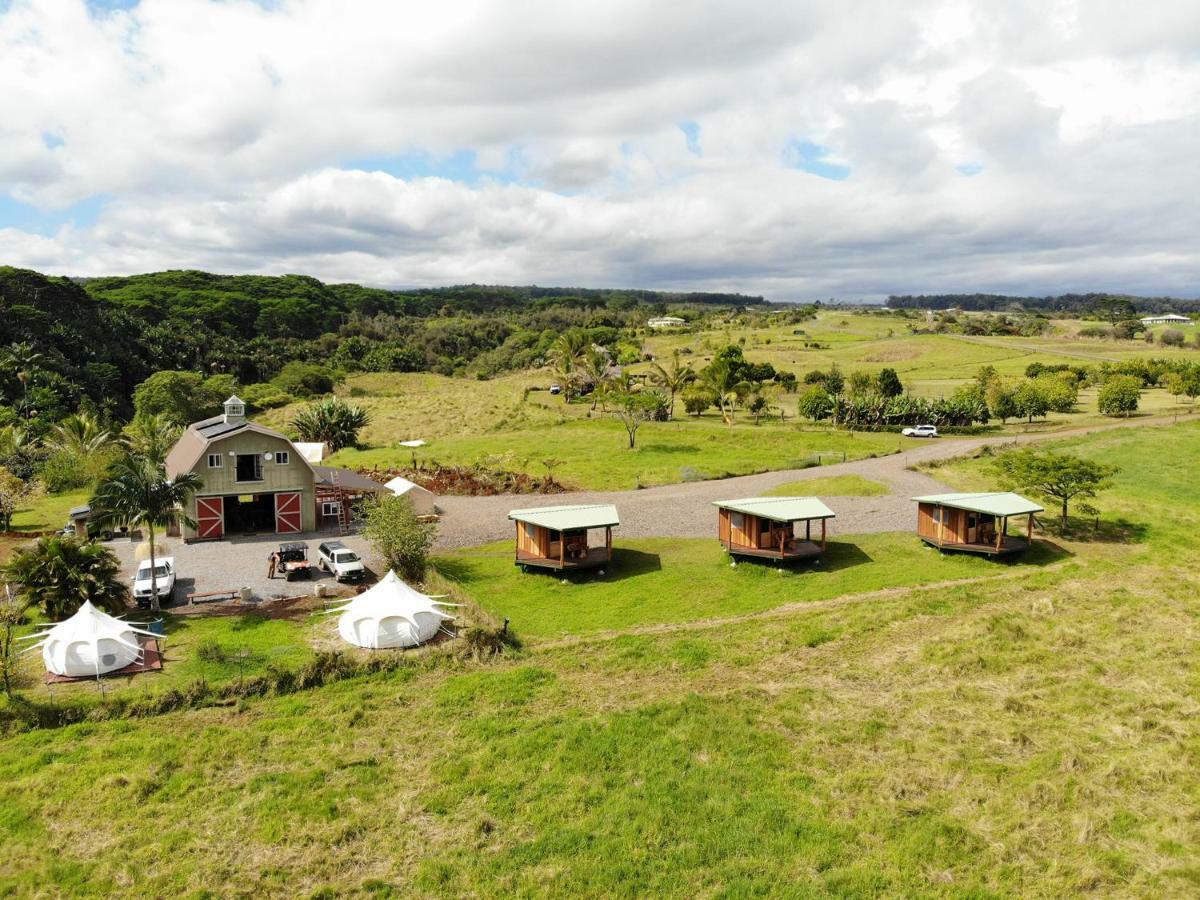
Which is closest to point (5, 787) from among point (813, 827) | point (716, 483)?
point (813, 827)

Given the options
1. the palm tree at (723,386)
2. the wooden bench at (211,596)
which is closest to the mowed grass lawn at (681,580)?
the wooden bench at (211,596)

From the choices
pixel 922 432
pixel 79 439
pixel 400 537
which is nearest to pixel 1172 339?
pixel 922 432

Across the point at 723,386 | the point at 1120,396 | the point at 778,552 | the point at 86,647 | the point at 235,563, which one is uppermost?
the point at 723,386

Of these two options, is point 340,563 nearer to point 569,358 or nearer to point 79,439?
point 79,439

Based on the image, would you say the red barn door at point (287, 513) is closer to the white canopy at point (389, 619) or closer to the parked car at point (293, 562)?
the parked car at point (293, 562)

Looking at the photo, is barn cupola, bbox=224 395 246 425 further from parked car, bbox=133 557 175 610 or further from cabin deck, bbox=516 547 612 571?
cabin deck, bbox=516 547 612 571
